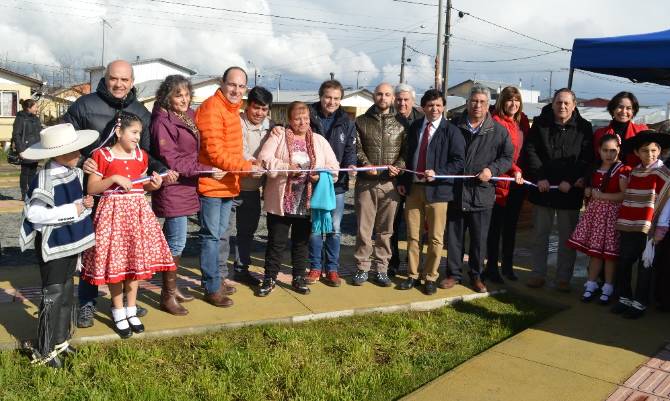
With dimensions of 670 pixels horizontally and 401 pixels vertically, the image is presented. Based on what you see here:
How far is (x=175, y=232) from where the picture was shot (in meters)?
4.75

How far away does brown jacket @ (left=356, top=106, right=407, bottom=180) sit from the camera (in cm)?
575

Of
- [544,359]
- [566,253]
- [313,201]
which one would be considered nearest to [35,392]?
[313,201]

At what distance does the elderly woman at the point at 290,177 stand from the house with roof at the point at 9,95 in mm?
28927

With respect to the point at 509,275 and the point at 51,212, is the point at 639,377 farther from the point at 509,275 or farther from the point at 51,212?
the point at 51,212

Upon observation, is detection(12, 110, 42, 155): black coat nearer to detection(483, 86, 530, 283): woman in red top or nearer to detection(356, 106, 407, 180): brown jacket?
detection(356, 106, 407, 180): brown jacket

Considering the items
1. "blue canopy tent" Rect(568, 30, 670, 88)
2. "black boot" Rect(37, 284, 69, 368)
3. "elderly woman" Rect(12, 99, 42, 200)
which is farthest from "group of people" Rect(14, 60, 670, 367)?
"elderly woman" Rect(12, 99, 42, 200)

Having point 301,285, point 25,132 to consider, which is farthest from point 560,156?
point 25,132

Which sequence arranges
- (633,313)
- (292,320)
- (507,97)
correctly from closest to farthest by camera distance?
(292,320) → (633,313) → (507,97)

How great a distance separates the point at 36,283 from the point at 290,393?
3193 mm

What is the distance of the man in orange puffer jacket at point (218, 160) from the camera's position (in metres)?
4.79

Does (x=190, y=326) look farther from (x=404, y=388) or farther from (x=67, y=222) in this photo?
(x=404, y=388)

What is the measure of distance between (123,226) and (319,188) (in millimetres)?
1801

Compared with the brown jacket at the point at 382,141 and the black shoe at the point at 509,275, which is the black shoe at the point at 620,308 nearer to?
the black shoe at the point at 509,275

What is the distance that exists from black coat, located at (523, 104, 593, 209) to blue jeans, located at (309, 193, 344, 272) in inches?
77.6
